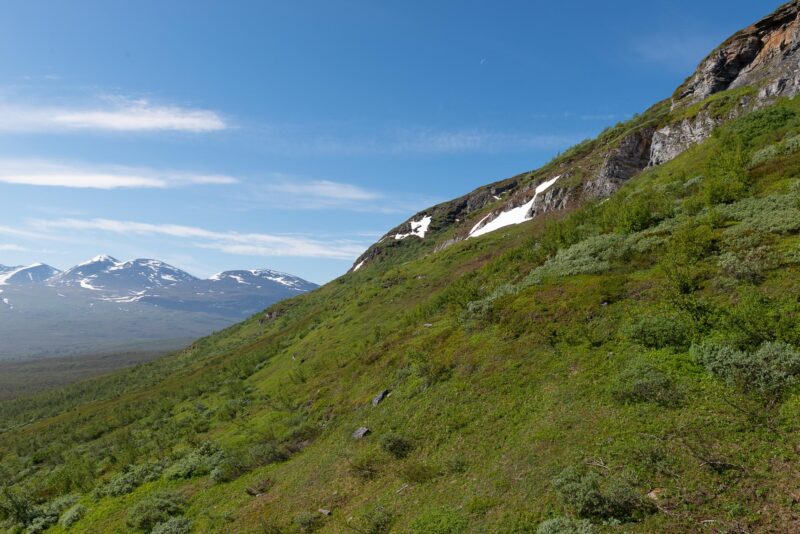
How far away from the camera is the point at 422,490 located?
14805 mm

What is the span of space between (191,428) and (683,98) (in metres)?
97.3

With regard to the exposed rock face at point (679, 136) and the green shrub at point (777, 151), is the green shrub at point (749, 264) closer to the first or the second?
the green shrub at point (777, 151)

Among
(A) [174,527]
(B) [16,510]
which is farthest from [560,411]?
(B) [16,510]

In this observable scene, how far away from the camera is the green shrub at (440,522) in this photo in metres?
12.2

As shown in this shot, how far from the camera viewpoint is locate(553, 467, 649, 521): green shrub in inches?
402

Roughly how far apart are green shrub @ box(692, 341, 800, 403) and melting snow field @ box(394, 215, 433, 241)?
130 metres

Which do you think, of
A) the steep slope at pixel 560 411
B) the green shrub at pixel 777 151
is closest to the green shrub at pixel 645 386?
the steep slope at pixel 560 411

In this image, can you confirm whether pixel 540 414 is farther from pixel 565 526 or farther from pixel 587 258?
pixel 587 258

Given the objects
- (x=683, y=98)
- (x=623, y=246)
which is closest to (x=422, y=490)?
(x=623, y=246)

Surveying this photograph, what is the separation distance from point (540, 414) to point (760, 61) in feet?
268

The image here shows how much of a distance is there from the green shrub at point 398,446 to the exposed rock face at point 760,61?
63425 mm

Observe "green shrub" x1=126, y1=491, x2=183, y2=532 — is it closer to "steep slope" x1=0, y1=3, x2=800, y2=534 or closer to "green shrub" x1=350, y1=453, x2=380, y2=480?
"steep slope" x1=0, y1=3, x2=800, y2=534

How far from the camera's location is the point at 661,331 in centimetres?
1653

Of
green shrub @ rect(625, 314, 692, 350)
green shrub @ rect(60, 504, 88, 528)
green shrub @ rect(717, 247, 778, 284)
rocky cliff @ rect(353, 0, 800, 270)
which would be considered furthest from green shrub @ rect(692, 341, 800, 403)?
rocky cliff @ rect(353, 0, 800, 270)
